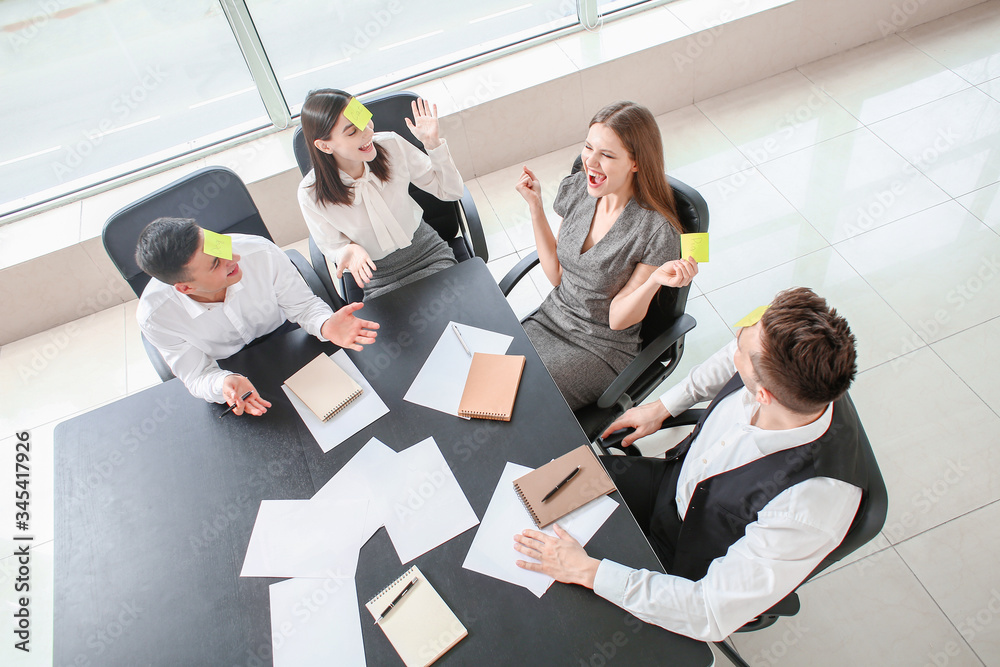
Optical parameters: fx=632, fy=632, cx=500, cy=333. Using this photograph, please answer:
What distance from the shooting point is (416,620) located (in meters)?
1.43

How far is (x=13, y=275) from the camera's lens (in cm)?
317

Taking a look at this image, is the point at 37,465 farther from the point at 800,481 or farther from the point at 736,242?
the point at 736,242

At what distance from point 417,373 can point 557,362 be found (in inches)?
20.2

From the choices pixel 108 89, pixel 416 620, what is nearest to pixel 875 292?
pixel 416 620

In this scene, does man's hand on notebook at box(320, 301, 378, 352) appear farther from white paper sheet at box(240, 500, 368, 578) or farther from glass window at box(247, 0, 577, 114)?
glass window at box(247, 0, 577, 114)

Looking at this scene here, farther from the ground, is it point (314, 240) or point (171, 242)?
point (171, 242)

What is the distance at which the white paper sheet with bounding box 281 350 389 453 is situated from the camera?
5.82 ft

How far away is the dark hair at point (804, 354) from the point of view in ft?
4.17

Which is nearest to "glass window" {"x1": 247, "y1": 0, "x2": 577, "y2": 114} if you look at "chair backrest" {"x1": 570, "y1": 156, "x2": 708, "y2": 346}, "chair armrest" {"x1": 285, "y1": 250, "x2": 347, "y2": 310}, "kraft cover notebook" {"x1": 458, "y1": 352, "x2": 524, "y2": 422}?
"chair armrest" {"x1": 285, "y1": 250, "x2": 347, "y2": 310}

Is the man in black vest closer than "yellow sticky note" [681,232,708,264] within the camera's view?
Yes

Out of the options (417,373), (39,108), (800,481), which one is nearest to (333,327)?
(417,373)

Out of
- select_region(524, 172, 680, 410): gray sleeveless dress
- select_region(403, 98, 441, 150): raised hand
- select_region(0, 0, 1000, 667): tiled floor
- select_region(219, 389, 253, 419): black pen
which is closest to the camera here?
select_region(219, 389, 253, 419): black pen

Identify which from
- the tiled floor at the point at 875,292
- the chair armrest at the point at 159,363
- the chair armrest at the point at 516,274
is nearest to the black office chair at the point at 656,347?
the chair armrest at the point at 516,274

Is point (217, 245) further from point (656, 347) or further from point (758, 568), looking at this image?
point (758, 568)
